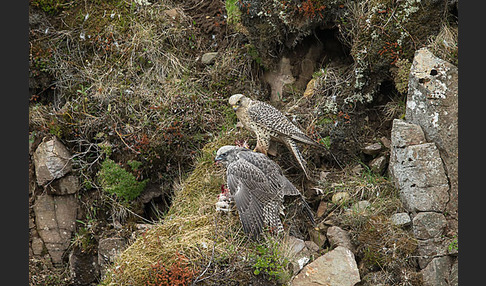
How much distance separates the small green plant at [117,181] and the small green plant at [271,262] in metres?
2.76

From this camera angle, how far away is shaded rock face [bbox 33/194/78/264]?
31.0 ft

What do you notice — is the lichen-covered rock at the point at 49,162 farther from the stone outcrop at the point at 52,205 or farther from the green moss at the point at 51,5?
the green moss at the point at 51,5

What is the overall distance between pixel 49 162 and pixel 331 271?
16.1 ft

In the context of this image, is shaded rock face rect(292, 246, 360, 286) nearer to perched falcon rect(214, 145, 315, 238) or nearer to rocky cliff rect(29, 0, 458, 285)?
rocky cliff rect(29, 0, 458, 285)

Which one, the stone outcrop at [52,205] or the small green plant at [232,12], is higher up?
the small green plant at [232,12]

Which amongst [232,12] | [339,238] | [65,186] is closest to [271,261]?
[339,238]

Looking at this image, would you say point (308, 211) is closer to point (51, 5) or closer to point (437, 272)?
point (437, 272)

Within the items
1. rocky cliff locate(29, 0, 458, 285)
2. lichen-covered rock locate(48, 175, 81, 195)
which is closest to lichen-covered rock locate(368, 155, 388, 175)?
rocky cliff locate(29, 0, 458, 285)

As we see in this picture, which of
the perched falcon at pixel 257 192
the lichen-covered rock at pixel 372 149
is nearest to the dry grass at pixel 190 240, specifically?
the perched falcon at pixel 257 192

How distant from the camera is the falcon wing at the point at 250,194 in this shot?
7562 millimetres

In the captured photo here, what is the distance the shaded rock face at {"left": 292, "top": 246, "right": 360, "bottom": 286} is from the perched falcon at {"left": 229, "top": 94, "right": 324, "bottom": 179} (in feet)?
4.55

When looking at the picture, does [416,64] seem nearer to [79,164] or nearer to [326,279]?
[326,279]

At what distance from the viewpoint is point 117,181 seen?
30.6ft

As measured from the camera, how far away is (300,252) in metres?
7.75
